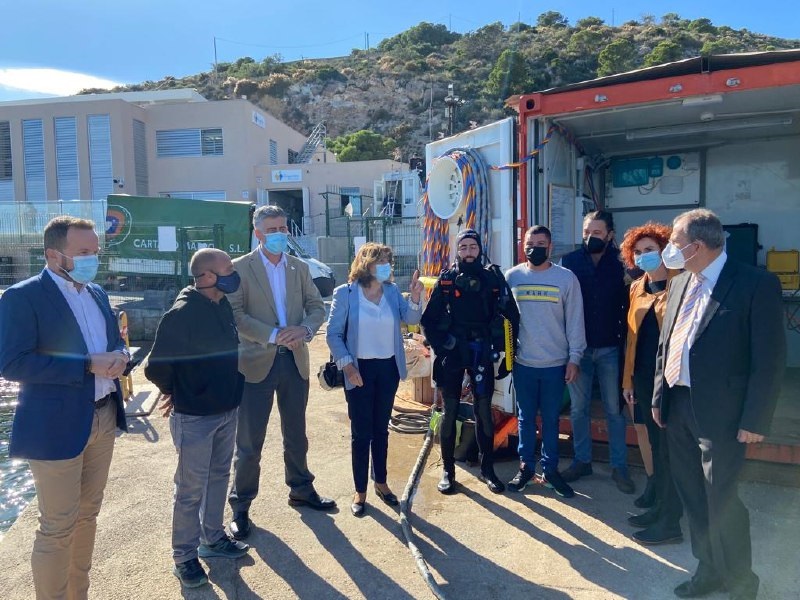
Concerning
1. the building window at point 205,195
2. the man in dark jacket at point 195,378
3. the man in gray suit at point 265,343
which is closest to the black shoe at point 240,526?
the man in gray suit at point 265,343

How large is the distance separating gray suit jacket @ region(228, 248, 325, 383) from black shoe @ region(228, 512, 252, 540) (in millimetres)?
860

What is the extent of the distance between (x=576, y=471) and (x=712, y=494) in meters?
1.69

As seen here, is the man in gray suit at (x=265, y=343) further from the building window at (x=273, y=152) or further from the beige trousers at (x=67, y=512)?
the building window at (x=273, y=152)

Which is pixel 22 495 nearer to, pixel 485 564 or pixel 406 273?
pixel 485 564

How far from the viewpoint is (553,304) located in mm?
4273

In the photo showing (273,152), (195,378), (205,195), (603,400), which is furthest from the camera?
(273,152)

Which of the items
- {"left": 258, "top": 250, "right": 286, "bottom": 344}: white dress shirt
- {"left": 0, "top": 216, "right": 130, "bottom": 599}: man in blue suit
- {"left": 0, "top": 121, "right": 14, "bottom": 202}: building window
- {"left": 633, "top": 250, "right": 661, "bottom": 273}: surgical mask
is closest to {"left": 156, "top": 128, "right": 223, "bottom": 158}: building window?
{"left": 0, "top": 121, "right": 14, "bottom": 202}: building window

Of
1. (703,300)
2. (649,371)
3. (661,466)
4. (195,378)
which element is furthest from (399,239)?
(703,300)

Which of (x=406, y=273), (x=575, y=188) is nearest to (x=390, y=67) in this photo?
(x=406, y=273)

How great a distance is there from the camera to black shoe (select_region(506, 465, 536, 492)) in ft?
14.4

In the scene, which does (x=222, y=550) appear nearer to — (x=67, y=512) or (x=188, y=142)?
(x=67, y=512)

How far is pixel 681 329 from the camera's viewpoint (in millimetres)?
3086

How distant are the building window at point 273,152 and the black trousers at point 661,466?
92.6 ft

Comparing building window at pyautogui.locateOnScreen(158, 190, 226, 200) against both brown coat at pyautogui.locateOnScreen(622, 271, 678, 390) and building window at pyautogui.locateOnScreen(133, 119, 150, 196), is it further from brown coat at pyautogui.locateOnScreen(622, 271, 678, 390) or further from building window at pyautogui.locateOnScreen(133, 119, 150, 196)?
brown coat at pyautogui.locateOnScreen(622, 271, 678, 390)
